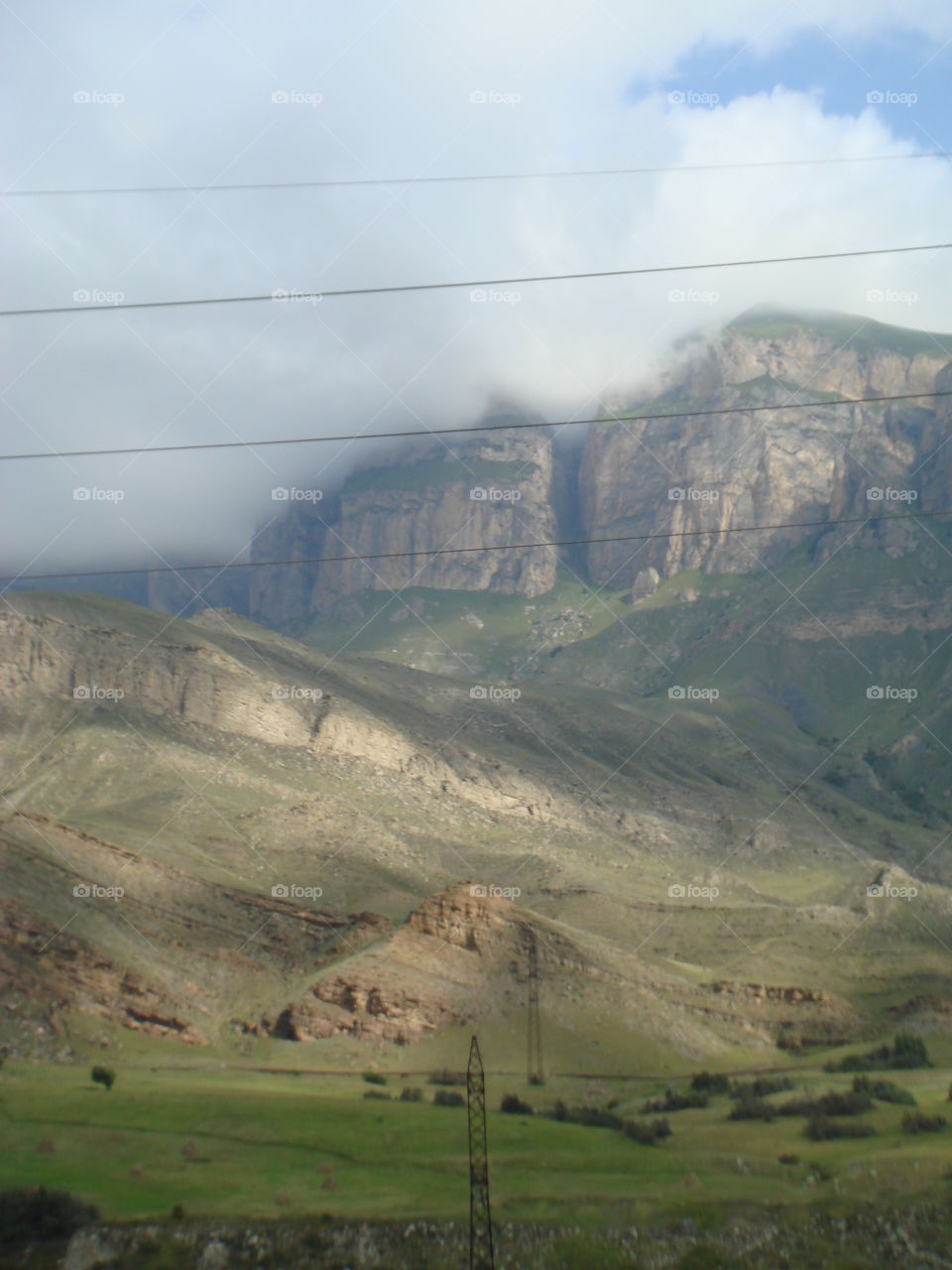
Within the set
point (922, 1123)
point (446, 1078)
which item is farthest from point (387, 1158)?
point (922, 1123)

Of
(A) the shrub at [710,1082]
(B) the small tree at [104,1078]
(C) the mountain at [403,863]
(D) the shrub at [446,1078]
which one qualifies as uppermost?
(C) the mountain at [403,863]

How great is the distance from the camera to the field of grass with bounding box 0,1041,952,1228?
96.4 feet

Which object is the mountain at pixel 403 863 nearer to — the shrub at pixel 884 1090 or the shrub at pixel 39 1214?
the shrub at pixel 884 1090

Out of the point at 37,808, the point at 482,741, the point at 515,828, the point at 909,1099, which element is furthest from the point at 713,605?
the point at 909,1099

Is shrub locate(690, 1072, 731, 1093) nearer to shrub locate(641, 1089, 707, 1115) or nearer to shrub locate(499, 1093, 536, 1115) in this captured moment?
shrub locate(641, 1089, 707, 1115)

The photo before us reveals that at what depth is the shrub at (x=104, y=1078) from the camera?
36.8 metres

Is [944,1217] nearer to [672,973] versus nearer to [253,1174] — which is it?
[253,1174]

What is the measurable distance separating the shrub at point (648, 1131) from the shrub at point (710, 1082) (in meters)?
6.61

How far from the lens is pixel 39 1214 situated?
27906 mm

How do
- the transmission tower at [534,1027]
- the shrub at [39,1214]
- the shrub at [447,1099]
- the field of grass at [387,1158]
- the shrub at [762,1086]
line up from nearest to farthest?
the shrub at [39,1214] < the field of grass at [387,1158] < the shrub at [447,1099] < the shrub at [762,1086] < the transmission tower at [534,1027]

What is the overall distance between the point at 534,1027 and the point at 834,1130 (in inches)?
638

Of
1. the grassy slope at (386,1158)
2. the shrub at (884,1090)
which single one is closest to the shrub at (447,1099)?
the grassy slope at (386,1158)

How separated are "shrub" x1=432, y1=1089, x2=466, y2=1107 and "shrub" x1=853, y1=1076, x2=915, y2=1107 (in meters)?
13.2

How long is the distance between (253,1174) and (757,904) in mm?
52072
